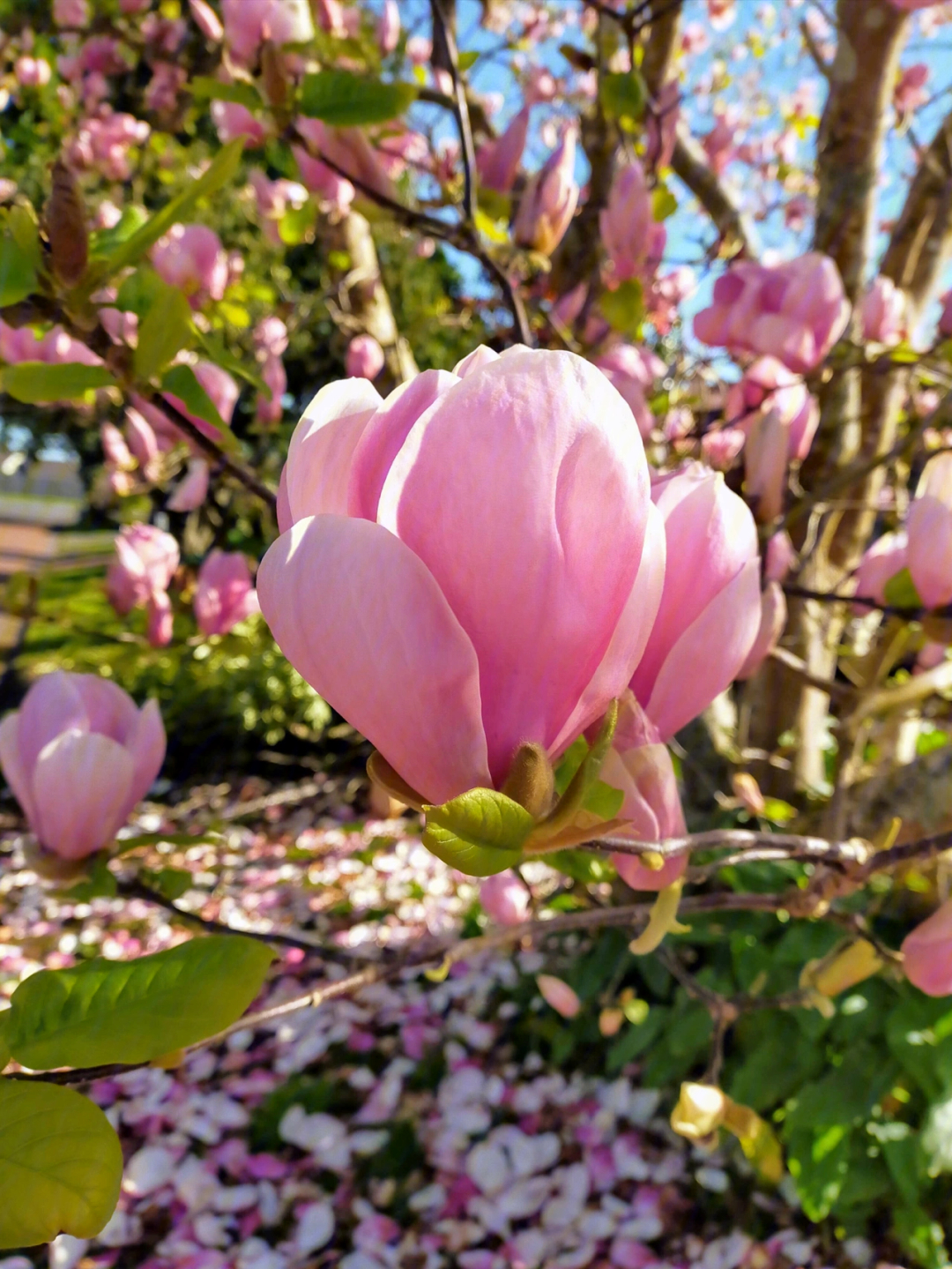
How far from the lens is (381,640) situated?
0.29 meters

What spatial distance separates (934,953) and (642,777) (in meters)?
0.32

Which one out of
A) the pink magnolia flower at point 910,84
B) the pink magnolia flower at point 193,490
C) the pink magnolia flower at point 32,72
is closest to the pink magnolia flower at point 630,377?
the pink magnolia flower at point 193,490

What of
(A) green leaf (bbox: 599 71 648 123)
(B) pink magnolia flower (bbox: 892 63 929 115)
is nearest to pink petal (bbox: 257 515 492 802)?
(A) green leaf (bbox: 599 71 648 123)

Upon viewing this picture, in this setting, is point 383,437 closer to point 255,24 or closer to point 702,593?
point 702,593

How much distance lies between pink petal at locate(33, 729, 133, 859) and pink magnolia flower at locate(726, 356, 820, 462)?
722mm

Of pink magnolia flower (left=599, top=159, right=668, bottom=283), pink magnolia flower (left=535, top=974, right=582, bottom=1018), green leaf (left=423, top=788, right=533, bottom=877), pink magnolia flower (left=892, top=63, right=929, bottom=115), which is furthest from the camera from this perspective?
pink magnolia flower (left=892, top=63, right=929, bottom=115)

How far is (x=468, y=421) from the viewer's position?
0.90 feet

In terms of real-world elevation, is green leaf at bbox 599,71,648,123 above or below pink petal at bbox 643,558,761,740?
above

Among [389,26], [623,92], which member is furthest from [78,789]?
[389,26]

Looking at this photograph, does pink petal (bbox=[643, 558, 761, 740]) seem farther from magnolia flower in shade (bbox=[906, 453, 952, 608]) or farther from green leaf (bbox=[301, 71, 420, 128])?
green leaf (bbox=[301, 71, 420, 128])

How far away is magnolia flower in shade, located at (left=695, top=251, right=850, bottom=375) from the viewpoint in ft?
3.04

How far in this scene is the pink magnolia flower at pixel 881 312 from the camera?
120 cm

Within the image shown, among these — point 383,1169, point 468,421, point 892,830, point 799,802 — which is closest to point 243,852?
point 383,1169

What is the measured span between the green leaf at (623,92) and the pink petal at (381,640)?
3.62ft
